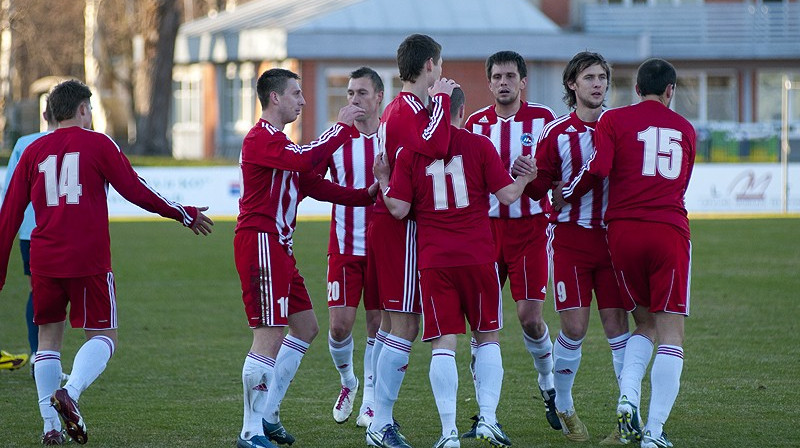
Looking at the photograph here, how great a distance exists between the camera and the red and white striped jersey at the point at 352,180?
7.83 m

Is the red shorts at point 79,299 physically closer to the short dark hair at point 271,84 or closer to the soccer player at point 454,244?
the short dark hair at point 271,84

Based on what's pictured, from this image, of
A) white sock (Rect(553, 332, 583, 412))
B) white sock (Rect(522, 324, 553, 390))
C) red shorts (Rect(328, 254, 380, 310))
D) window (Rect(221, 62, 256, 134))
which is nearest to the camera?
white sock (Rect(553, 332, 583, 412))

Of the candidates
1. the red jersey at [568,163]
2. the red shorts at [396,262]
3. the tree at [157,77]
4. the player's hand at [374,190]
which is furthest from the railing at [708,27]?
the red shorts at [396,262]

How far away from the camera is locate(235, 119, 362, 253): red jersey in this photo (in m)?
6.66

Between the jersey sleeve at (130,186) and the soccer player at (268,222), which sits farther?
the jersey sleeve at (130,186)

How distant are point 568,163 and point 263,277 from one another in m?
2.08

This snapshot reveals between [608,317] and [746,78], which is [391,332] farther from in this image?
[746,78]

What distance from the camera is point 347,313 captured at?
307 inches

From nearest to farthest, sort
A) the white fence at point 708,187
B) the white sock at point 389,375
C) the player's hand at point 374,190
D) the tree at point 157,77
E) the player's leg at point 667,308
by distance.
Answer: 1. the player's leg at point 667,308
2. the white sock at point 389,375
3. the player's hand at point 374,190
4. the white fence at point 708,187
5. the tree at point 157,77

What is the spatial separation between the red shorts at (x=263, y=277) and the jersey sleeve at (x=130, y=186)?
54cm

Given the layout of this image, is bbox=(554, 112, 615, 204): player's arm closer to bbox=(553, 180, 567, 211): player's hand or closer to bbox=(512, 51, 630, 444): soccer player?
bbox=(553, 180, 567, 211): player's hand

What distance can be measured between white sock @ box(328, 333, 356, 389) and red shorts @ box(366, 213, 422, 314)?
0.95m

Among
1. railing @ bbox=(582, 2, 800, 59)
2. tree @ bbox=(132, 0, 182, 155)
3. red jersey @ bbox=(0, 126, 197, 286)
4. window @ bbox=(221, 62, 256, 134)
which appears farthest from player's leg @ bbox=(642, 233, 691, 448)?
railing @ bbox=(582, 2, 800, 59)

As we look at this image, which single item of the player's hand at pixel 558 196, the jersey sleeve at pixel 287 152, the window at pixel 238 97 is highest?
the window at pixel 238 97
